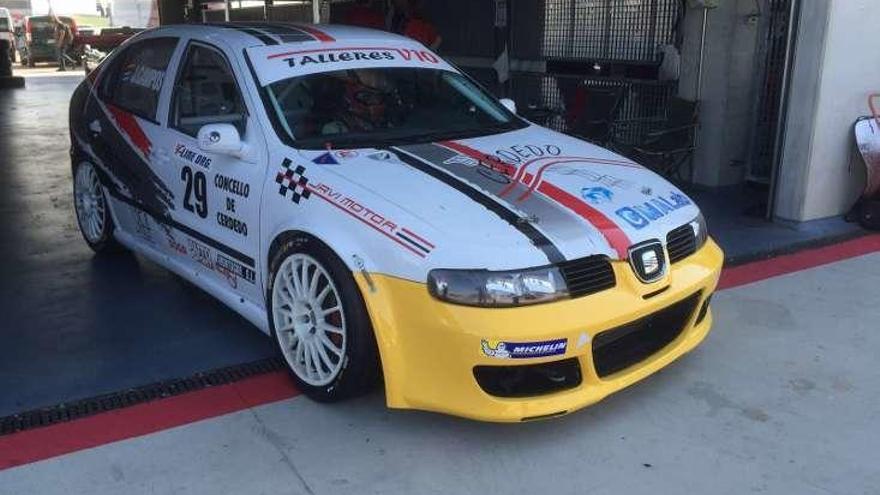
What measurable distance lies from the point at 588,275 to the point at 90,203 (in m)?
3.57

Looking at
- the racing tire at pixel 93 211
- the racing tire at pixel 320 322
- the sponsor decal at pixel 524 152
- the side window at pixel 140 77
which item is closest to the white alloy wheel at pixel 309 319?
the racing tire at pixel 320 322

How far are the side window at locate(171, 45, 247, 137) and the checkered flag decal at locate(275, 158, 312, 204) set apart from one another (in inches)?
19.5

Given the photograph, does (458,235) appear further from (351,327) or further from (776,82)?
(776,82)

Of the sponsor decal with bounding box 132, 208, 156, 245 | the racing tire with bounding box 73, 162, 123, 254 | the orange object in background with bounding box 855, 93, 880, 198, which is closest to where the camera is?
the sponsor decal with bounding box 132, 208, 156, 245

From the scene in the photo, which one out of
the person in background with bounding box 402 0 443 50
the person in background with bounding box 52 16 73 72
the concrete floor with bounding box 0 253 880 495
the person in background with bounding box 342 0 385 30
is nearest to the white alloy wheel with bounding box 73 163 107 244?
the concrete floor with bounding box 0 253 880 495

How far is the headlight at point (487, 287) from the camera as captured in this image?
2.56 m

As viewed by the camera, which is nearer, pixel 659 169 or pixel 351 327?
pixel 351 327

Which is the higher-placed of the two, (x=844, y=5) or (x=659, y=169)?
(x=844, y=5)

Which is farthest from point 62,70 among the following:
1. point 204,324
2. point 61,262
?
point 204,324

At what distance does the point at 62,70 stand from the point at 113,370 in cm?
2381

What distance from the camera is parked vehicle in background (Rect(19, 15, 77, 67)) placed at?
24.8m

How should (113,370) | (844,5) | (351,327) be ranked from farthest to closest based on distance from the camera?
(844,5), (113,370), (351,327)

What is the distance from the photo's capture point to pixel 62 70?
24.0m

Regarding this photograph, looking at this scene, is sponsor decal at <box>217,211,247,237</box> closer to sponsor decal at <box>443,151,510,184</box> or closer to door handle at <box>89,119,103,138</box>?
sponsor decal at <box>443,151,510,184</box>
